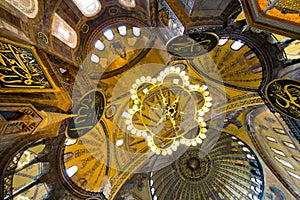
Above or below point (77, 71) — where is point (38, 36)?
above

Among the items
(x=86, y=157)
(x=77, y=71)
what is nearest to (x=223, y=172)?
(x=86, y=157)

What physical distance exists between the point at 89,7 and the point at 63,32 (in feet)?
4.16

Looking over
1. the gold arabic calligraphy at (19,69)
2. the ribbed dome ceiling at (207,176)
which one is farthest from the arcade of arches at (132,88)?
the ribbed dome ceiling at (207,176)

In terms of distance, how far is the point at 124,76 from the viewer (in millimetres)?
8055

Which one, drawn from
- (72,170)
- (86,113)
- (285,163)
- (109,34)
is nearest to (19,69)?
(86,113)

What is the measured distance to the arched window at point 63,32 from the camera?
585 centimetres

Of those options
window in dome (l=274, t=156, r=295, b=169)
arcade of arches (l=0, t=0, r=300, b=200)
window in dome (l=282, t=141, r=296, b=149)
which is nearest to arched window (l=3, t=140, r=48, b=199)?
arcade of arches (l=0, t=0, r=300, b=200)

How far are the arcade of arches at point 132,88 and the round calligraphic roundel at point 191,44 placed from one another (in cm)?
4

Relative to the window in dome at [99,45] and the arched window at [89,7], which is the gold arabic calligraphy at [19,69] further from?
the window in dome at [99,45]

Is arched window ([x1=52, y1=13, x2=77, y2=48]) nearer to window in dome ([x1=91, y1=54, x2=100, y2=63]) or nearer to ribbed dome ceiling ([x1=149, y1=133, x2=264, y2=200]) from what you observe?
window in dome ([x1=91, y1=54, x2=100, y2=63])

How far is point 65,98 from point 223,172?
13.3 m

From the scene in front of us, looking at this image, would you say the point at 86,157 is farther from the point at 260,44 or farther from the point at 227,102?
the point at 260,44

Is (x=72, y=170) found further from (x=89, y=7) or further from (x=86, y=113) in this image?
(x=89, y=7)

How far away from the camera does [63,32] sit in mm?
6363
